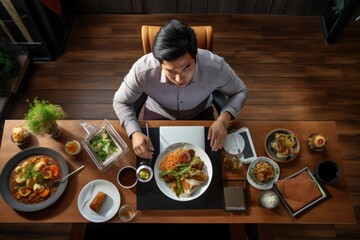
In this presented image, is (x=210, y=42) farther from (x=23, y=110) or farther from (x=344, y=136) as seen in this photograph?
(x=23, y=110)

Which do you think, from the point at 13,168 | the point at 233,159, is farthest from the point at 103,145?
the point at 233,159

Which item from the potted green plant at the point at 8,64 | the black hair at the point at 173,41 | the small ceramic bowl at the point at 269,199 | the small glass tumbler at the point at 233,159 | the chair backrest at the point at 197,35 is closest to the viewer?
the black hair at the point at 173,41

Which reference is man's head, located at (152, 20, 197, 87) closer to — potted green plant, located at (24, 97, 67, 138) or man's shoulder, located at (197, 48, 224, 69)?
man's shoulder, located at (197, 48, 224, 69)

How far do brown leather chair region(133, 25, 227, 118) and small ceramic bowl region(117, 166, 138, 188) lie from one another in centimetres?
35

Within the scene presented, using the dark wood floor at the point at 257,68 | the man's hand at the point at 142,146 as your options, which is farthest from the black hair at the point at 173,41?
the dark wood floor at the point at 257,68

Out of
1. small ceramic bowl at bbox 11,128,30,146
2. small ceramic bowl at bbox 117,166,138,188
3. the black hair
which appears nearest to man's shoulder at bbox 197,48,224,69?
the black hair

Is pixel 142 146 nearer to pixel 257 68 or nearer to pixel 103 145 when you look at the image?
pixel 103 145

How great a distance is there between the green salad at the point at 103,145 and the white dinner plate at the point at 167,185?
0.24 metres

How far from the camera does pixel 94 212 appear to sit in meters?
1.51

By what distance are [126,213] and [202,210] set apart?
0.38m

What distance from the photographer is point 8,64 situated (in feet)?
8.48

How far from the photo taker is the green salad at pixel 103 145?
1.61 m

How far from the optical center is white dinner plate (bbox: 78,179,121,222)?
150cm

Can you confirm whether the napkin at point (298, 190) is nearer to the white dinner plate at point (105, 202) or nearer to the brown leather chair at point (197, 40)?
the brown leather chair at point (197, 40)
